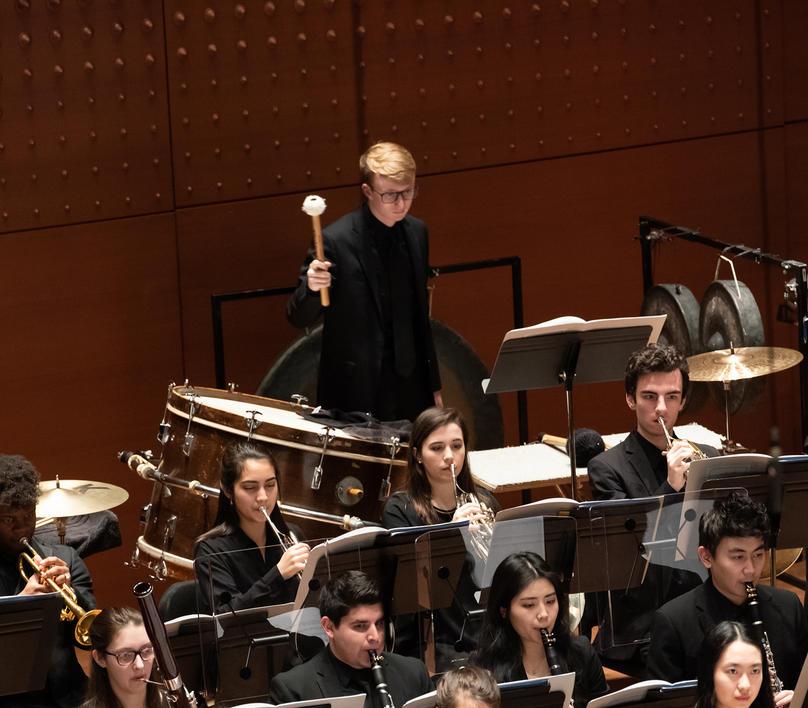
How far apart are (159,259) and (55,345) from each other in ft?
1.79

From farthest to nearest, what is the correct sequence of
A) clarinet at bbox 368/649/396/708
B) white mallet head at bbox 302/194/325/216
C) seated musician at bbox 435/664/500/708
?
white mallet head at bbox 302/194/325/216, clarinet at bbox 368/649/396/708, seated musician at bbox 435/664/500/708

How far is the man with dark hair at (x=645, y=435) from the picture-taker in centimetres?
490

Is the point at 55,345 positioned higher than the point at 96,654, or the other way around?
the point at 55,345

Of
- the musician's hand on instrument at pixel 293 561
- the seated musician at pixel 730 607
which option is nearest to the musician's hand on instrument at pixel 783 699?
the seated musician at pixel 730 607

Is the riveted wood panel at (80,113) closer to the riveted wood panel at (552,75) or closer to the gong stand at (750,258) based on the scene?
the riveted wood panel at (552,75)

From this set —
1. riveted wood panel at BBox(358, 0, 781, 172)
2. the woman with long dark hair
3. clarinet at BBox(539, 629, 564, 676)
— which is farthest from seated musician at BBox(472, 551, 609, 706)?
riveted wood panel at BBox(358, 0, 781, 172)

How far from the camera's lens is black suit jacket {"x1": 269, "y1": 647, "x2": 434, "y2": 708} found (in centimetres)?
398

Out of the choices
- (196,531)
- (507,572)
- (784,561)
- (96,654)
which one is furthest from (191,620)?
(784,561)

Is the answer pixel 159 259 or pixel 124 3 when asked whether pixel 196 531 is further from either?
pixel 124 3

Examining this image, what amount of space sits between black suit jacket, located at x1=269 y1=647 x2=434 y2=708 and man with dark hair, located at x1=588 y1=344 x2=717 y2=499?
3.71ft

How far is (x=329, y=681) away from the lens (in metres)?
3.99

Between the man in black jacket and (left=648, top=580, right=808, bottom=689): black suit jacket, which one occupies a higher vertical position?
the man in black jacket

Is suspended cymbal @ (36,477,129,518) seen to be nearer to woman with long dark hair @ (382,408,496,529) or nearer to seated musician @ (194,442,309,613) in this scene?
seated musician @ (194,442,309,613)

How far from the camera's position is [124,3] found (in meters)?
6.06
